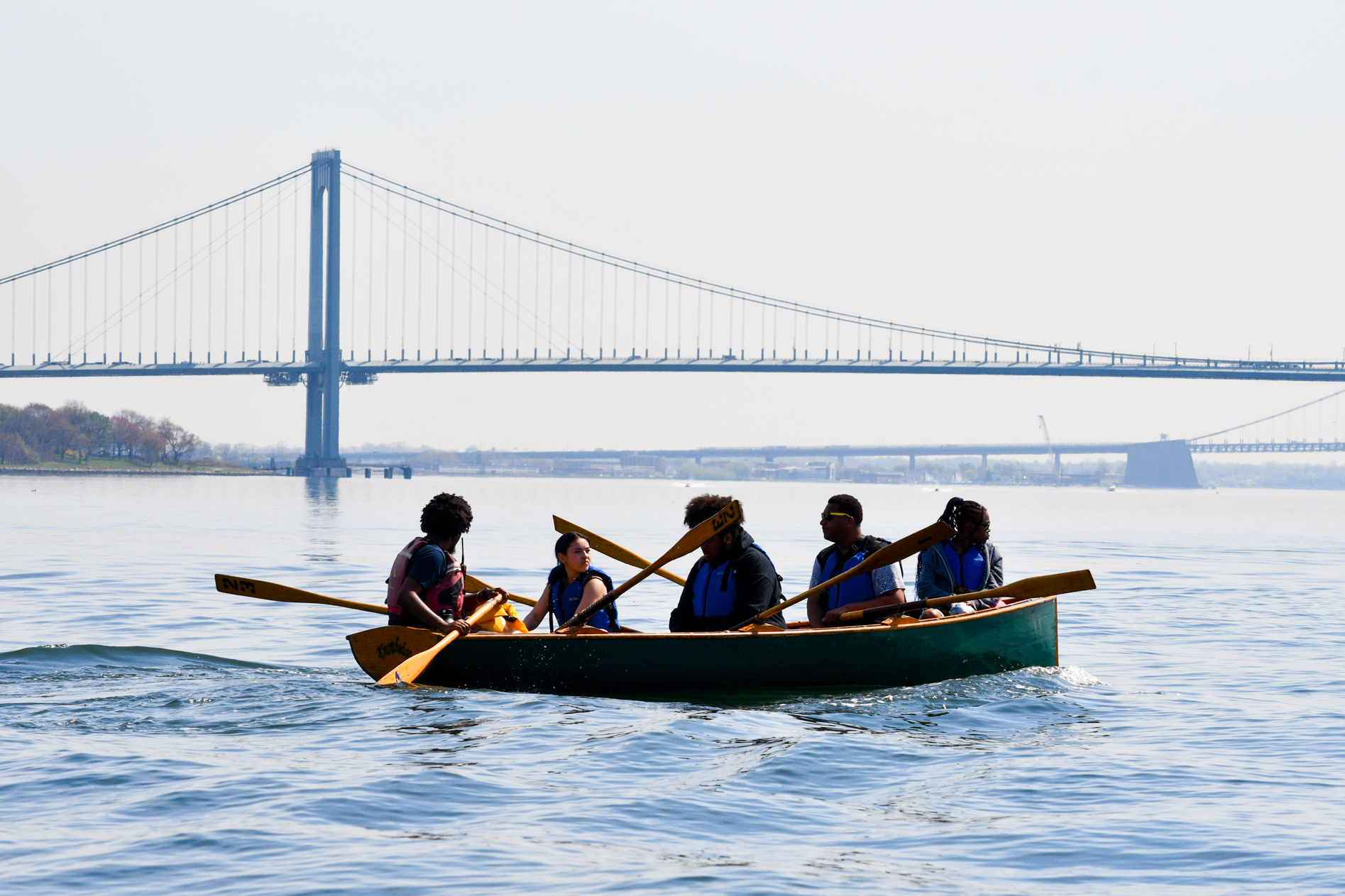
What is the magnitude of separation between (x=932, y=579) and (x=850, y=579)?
81 cm

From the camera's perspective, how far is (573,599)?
8102 millimetres

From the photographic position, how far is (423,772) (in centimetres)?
595

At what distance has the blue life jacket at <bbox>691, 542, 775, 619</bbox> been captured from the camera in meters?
7.84

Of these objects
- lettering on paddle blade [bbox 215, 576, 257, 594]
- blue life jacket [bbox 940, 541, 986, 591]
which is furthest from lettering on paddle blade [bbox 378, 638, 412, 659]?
blue life jacket [bbox 940, 541, 986, 591]

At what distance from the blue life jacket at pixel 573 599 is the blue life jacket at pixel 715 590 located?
0.53 metres

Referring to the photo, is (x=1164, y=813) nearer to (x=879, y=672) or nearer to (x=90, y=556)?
(x=879, y=672)

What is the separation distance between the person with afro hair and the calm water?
46cm

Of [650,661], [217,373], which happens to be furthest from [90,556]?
[217,373]

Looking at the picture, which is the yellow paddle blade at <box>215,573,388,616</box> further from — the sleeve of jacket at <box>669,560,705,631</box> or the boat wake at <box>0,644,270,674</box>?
the sleeve of jacket at <box>669,560,705,631</box>

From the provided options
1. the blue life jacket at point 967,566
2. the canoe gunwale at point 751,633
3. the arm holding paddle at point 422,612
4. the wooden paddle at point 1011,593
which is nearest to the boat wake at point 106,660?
the arm holding paddle at point 422,612

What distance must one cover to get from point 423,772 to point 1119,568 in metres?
18.7

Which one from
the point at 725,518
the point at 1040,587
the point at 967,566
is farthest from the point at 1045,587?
the point at 725,518

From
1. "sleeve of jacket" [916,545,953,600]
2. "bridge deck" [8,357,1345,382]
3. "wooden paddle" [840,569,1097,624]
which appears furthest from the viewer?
"bridge deck" [8,357,1345,382]

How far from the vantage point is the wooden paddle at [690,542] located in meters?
7.44
